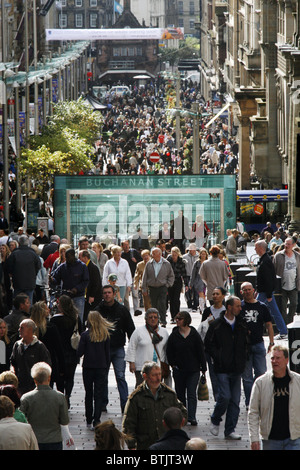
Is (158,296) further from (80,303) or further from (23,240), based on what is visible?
(23,240)

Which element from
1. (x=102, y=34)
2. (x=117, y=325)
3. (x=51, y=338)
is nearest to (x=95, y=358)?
(x=51, y=338)

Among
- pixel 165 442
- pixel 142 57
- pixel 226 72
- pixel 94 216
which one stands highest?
pixel 142 57

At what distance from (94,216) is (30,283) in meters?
8.97

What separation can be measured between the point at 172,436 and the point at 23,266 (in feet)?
33.9

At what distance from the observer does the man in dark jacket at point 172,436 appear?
8961 millimetres

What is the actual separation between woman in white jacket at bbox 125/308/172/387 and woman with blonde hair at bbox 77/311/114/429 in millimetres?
257

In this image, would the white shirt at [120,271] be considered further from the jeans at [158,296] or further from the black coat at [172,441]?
the black coat at [172,441]

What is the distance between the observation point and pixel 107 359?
13.5m

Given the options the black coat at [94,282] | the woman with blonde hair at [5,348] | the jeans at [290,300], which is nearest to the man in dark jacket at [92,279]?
the black coat at [94,282]

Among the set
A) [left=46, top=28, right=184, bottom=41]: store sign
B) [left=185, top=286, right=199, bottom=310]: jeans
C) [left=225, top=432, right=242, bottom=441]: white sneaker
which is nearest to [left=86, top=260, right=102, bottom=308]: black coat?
[left=185, top=286, right=199, bottom=310]: jeans

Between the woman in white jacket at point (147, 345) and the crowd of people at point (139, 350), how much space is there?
0.03 ft

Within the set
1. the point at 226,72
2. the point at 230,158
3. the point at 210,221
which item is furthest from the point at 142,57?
the point at 210,221

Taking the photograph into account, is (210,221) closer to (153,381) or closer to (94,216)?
(94,216)

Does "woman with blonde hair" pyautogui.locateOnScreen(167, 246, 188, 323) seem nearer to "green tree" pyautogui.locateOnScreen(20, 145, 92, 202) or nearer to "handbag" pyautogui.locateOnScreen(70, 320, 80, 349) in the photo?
"handbag" pyautogui.locateOnScreen(70, 320, 80, 349)
